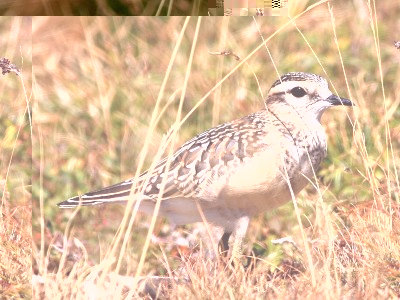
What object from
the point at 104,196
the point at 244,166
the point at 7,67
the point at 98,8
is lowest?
the point at 104,196

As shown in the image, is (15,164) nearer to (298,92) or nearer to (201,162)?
(201,162)

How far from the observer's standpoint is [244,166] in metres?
6.16

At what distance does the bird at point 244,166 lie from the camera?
615 cm

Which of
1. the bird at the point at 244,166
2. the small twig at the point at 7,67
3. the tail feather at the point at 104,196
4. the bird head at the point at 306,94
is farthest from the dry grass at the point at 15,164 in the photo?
the bird head at the point at 306,94

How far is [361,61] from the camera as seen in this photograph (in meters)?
6.35

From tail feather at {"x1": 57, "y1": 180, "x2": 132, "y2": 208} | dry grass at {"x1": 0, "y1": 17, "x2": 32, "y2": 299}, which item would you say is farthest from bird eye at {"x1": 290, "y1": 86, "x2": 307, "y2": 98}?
dry grass at {"x1": 0, "y1": 17, "x2": 32, "y2": 299}

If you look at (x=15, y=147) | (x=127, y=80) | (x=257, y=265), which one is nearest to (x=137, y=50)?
(x=127, y=80)

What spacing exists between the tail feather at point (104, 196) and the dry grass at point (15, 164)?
0.22 meters

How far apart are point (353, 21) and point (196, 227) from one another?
3.94ft

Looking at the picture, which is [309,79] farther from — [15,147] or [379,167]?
[15,147]

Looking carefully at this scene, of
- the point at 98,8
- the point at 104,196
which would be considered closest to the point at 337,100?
the point at 104,196

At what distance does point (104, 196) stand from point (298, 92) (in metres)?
1.01

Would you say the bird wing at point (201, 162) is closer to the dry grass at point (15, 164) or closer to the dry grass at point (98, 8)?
the dry grass at point (15, 164)

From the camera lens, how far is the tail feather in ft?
20.5
